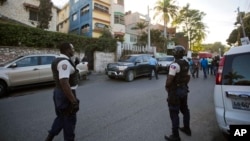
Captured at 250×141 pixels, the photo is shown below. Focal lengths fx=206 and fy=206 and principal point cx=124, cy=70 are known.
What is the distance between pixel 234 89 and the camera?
324 centimetres

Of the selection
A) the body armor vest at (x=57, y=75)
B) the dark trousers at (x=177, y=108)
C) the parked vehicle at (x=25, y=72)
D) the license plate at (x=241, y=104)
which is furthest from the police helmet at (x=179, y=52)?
the parked vehicle at (x=25, y=72)

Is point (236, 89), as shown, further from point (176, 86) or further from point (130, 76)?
point (130, 76)

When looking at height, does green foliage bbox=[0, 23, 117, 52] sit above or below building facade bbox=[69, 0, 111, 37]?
below

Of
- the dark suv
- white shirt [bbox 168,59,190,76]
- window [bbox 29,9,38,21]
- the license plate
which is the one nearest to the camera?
the license plate

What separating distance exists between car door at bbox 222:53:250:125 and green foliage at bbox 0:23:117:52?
13096 millimetres

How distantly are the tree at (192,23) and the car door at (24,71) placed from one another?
1833 inches

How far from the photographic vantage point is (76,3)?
3519 centimetres

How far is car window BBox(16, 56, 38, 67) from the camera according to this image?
31.5 feet

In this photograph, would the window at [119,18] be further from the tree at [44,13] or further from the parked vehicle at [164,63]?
the parked vehicle at [164,63]

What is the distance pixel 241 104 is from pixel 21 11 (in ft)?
78.1

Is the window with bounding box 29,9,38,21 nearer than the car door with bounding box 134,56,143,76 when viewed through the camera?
No

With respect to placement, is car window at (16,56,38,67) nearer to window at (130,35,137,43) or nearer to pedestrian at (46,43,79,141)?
pedestrian at (46,43,79,141)

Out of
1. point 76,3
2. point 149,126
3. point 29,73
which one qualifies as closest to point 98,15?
point 76,3

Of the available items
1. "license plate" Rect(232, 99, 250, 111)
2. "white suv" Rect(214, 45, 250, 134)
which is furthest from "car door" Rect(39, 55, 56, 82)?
"license plate" Rect(232, 99, 250, 111)
